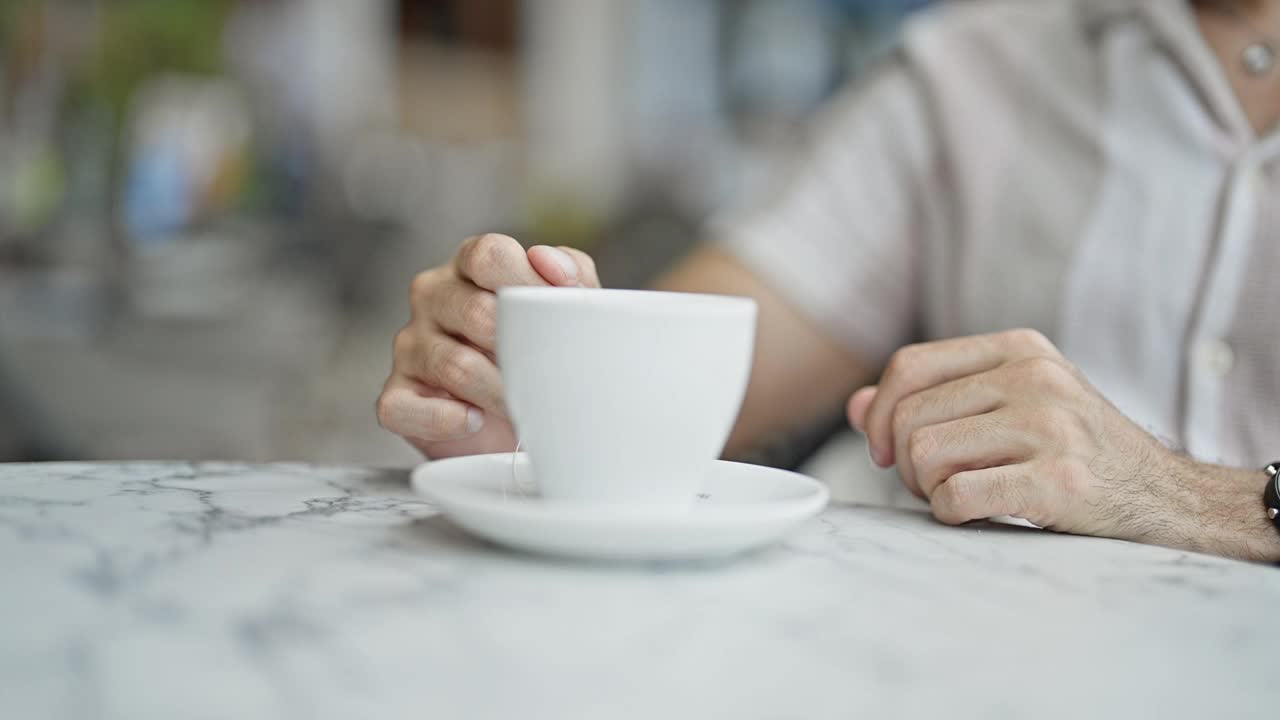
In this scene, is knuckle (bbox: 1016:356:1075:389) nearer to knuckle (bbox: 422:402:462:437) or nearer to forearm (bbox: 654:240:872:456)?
knuckle (bbox: 422:402:462:437)

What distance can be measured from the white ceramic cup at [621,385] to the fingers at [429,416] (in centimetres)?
19

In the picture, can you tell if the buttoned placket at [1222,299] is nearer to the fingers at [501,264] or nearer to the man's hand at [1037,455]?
the man's hand at [1037,455]

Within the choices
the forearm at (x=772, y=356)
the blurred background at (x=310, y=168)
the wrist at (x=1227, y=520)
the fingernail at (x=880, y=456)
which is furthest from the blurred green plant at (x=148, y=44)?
the wrist at (x=1227, y=520)

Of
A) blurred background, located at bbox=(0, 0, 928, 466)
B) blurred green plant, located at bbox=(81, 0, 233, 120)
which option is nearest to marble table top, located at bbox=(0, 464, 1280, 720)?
blurred background, located at bbox=(0, 0, 928, 466)

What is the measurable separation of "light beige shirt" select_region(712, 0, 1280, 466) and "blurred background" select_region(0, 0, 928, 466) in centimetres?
93


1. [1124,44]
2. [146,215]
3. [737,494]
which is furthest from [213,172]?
[737,494]

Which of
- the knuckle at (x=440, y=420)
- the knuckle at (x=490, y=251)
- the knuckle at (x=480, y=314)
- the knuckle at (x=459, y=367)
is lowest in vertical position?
the knuckle at (x=440, y=420)

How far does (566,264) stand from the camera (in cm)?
64

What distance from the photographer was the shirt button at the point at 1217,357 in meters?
0.99

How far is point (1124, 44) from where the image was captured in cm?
113

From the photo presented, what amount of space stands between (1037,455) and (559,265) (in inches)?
10.9

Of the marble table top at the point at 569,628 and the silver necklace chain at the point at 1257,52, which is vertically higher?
the silver necklace chain at the point at 1257,52

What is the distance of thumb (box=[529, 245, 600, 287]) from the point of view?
636mm

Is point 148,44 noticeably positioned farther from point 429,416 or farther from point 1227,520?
point 1227,520
